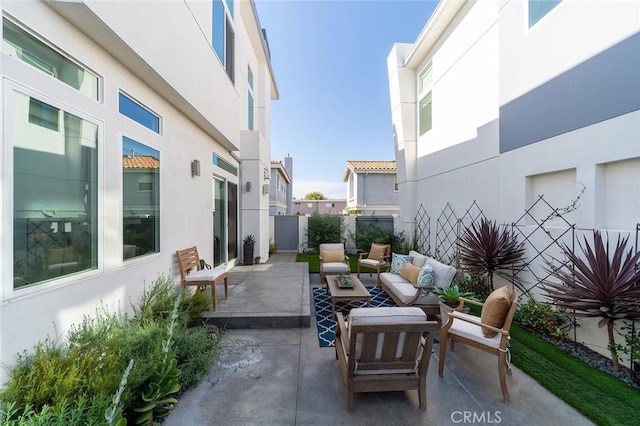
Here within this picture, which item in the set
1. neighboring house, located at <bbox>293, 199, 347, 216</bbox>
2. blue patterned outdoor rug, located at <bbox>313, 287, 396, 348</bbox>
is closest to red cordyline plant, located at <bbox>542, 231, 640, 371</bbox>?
blue patterned outdoor rug, located at <bbox>313, 287, 396, 348</bbox>

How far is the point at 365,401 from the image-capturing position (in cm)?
270

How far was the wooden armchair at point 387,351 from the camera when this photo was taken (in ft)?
8.05

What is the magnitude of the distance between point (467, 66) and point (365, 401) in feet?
25.1

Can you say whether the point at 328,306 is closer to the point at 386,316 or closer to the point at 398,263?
the point at 398,263

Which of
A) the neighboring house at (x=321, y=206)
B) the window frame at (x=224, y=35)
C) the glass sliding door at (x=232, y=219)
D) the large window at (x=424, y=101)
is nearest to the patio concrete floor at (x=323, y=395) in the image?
the glass sliding door at (x=232, y=219)

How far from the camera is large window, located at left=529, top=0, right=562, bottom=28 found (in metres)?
4.35

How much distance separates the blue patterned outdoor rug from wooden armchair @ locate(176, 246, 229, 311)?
1960mm

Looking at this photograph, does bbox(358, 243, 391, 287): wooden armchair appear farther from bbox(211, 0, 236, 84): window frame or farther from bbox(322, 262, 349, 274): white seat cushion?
bbox(211, 0, 236, 84): window frame

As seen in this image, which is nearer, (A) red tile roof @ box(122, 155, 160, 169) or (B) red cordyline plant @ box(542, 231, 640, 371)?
(B) red cordyline plant @ box(542, 231, 640, 371)

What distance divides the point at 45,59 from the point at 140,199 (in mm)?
1942

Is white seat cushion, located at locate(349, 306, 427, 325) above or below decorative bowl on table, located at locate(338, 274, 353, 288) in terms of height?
above

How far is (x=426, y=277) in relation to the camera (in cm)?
514

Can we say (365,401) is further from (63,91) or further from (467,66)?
(467,66)

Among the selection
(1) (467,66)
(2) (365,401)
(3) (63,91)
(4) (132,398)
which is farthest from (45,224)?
(1) (467,66)
